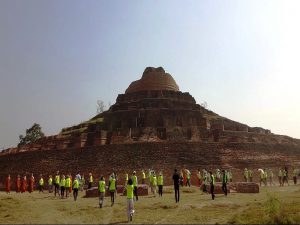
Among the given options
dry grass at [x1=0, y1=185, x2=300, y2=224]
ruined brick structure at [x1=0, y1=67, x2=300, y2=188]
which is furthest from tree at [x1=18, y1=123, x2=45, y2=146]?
dry grass at [x1=0, y1=185, x2=300, y2=224]

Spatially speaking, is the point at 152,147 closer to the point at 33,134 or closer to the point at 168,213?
the point at 168,213

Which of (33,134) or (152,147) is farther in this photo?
(33,134)

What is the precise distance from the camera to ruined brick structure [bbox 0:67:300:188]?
2600cm

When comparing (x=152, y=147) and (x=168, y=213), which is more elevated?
(x=152, y=147)

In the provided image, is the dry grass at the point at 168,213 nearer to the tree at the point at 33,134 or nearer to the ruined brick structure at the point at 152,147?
the ruined brick structure at the point at 152,147

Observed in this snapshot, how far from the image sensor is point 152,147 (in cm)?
2678

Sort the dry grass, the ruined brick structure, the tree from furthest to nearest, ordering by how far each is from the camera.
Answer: the tree < the ruined brick structure < the dry grass

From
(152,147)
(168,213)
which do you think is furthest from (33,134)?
(168,213)

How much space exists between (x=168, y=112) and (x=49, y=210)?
23023mm

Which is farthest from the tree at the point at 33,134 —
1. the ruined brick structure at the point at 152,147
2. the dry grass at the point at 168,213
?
the dry grass at the point at 168,213

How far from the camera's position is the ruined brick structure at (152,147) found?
26.0 meters

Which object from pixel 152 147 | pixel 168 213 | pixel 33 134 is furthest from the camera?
pixel 33 134

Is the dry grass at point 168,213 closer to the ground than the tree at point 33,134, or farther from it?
closer to the ground

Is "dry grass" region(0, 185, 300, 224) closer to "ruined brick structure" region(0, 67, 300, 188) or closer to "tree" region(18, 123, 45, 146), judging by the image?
"ruined brick structure" region(0, 67, 300, 188)
